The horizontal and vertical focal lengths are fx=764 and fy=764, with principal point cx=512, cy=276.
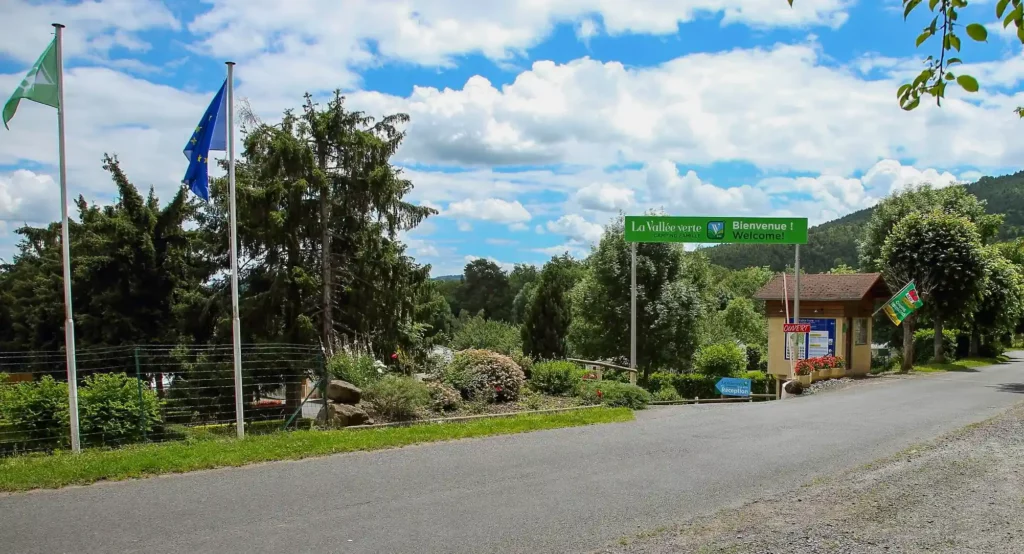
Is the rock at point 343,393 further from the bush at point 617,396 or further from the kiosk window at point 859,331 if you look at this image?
the kiosk window at point 859,331

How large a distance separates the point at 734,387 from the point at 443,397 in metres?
12.0

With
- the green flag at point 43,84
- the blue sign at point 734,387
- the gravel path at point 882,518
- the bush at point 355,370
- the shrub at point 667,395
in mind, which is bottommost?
the shrub at point 667,395

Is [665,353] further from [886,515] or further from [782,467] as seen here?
[886,515]

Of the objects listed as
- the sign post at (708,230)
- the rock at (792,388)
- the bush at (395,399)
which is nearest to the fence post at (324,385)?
the bush at (395,399)

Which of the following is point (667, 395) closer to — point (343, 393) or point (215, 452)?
point (343, 393)

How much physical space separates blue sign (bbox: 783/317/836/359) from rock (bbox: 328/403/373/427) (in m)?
19.5

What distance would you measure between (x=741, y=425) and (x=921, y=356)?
31.4m

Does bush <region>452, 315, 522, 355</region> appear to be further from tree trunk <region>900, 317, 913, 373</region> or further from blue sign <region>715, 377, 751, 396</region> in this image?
blue sign <region>715, 377, 751, 396</region>

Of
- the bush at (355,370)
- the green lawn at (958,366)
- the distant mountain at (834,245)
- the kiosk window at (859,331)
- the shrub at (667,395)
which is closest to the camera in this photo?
the bush at (355,370)

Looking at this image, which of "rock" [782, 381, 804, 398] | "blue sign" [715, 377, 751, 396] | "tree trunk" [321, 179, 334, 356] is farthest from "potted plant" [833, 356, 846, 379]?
"tree trunk" [321, 179, 334, 356]

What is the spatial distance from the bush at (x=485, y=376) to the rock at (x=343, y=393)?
310cm

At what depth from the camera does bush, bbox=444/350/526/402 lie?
17438 millimetres

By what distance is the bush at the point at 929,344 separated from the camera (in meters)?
40.8

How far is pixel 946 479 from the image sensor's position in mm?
9070
